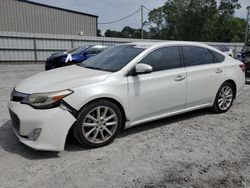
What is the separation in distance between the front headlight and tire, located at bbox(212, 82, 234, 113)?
3.29m

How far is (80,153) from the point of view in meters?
3.62

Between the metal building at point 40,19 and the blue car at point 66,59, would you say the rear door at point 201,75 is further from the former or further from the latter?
the metal building at point 40,19

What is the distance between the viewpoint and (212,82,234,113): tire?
5.35 metres

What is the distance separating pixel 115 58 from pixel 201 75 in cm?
168

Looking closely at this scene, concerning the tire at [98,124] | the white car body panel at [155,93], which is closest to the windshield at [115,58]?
the white car body panel at [155,93]

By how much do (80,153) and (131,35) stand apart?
70151 mm

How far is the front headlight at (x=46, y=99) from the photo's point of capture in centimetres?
338

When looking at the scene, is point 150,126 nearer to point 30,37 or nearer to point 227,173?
point 227,173

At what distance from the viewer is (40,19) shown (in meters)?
26.2

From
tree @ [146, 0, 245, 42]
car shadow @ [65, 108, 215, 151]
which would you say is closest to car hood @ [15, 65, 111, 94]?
car shadow @ [65, 108, 215, 151]

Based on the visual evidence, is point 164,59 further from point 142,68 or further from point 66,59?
point 66,59

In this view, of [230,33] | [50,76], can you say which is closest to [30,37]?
[50,76]

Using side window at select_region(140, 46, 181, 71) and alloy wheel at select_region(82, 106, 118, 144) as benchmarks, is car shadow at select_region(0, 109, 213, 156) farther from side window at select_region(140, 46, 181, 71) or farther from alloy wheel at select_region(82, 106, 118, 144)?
side window at select_region(140, 46, 181, 71)

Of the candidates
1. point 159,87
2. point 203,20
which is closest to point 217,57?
point 159,87
